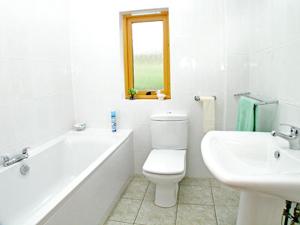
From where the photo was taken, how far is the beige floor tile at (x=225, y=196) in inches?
79.0

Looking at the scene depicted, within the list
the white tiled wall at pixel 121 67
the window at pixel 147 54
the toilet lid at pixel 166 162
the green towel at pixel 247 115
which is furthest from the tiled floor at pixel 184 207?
the window at pixel 147 54

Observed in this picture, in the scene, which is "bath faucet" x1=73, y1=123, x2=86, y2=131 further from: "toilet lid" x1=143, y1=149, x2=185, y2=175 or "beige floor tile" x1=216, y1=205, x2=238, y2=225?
"beige floor tile" x1=216, y1=205, x2=238, y2=225

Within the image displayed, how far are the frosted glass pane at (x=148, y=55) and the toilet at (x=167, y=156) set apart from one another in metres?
0.50

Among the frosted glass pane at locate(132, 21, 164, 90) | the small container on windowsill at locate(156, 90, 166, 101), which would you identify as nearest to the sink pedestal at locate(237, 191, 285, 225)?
the small container on windowsill at locate(156, 90, 166, 101)

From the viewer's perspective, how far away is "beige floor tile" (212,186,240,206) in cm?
201

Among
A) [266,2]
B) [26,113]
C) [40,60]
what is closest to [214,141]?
[266,2]

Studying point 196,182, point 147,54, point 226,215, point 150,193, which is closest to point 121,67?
point 147,54

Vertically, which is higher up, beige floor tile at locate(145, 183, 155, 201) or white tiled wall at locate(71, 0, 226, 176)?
white tiled wall at locate(71, 0, 226, 176)

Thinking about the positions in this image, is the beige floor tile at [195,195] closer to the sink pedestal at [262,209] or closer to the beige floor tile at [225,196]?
the beige floor tile at [225,196]

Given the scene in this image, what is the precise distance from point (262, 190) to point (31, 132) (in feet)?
6.05

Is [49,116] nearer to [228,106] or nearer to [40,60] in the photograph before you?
[40,60]

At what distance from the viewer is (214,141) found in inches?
51.2

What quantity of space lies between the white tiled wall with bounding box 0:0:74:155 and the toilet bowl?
3.46 feet

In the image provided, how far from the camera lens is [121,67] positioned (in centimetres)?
243
